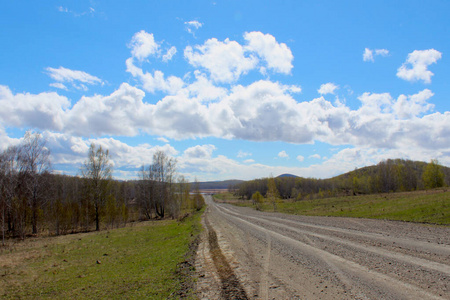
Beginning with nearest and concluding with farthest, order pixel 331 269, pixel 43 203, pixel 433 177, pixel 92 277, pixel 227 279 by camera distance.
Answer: pixel 227 279, pixel 331 269, pixel 92 277, pixel 43 203, pixel 433 177

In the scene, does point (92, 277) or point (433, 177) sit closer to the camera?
point (92, 277)

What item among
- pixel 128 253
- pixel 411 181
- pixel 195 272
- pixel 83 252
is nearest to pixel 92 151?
pixel 83 252

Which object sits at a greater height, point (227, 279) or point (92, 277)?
point (227, 279)

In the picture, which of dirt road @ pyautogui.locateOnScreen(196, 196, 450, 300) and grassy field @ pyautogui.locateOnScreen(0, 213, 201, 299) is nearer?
dirt road @ pyautogui.locateOnScreen(196, 196, 450, 300)

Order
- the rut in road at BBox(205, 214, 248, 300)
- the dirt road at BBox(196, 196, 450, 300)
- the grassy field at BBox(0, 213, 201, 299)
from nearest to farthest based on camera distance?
the dirt road at BBox(196, 196, 450, 300), the rut in road at BBox(205, 214, 248, 300), the grassy field at BBox(0, 213, 201, 299)

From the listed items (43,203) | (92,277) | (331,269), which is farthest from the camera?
(43,203)

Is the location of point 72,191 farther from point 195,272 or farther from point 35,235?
point 195,272

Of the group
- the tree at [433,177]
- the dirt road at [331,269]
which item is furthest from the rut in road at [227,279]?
the tree at [433,177]

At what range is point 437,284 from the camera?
6.97 m

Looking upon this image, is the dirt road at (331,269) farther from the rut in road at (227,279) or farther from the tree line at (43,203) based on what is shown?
the tree line at (43,203)

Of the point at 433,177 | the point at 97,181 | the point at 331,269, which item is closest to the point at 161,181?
the point at 97,181

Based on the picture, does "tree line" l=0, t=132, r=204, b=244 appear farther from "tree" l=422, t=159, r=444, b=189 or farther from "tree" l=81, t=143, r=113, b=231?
"tree" l=422, t=159, r=444, b=189

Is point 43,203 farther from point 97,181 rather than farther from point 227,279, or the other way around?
point 227,279

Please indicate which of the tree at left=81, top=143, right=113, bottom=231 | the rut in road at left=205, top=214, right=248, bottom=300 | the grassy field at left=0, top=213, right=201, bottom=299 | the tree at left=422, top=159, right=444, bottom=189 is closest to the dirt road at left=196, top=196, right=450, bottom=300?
the rut in road at left=205, top=214, right=248, bottom=300
